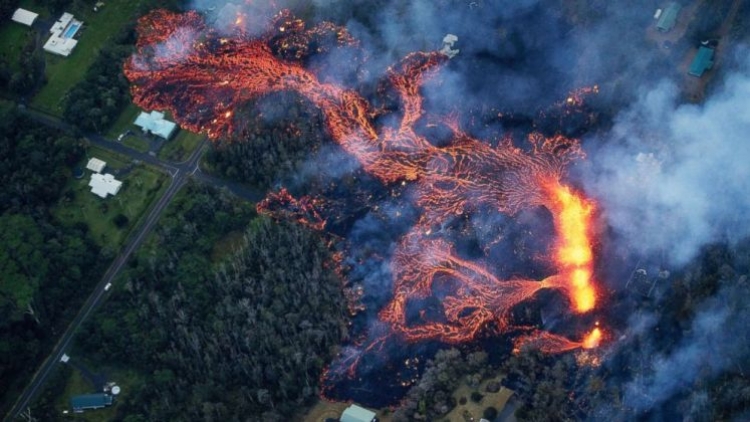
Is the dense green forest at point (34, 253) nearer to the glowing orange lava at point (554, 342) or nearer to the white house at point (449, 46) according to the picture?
the white house at point (449, 46)

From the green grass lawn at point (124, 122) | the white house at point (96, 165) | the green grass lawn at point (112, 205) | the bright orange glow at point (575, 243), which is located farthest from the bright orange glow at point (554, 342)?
the green grass lawn at point (124, 122)

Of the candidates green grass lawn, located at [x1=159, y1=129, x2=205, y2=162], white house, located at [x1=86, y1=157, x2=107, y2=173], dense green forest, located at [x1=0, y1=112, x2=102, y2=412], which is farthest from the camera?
green grass lawn, located at [x1=159, y1=129, x2=205, y2=162]

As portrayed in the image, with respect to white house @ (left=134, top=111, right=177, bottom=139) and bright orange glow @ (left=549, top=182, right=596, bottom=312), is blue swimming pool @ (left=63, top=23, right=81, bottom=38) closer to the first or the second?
white house @ (left=134, top=111, right=177, bottom=139)

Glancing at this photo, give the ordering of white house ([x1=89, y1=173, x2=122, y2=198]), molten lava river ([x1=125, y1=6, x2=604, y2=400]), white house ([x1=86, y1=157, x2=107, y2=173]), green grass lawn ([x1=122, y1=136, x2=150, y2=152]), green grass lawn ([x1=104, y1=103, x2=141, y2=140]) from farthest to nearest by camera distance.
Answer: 1. green grass lawn ([x1=104, y1=103, x2=141, y2=140])
2. green grass lawn ([x1=122, y1=136, x2=150, y2=152])
3. white house ([x1=86, y1=157, x2=107, y2=173])
4. white house ([x1=89, y1=173, x2=122, y2=198])
5. molten lava river ([x1=125, y1=6, x2=604, y2=400])

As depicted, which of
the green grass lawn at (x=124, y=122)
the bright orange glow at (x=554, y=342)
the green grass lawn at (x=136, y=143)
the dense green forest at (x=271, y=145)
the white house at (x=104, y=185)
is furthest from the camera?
the green grass lawn at (x=124, y=122)

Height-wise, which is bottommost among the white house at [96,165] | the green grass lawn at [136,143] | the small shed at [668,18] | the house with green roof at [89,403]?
the house with green roof at [89,403]

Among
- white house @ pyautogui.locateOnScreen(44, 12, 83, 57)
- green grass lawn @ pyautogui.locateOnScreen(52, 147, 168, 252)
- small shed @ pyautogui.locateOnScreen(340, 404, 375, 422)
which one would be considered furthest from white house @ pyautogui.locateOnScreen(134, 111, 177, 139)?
small shed @ pyautogui.locateOnScreen(340, 404, 375, 422)

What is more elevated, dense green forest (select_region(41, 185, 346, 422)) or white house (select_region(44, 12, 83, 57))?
white house (select_region(44, 12, 83, 57))
